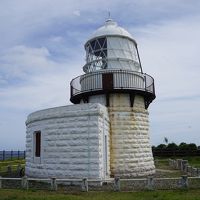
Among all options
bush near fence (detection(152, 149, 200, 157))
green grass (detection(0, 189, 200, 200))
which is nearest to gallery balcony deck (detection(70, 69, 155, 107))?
green grass (detection(0, 189, 200, 200))

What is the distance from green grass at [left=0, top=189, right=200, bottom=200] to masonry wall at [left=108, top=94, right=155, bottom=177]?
18.8 ft

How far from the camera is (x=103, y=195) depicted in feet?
39.8

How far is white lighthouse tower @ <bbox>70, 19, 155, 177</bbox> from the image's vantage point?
1850cm

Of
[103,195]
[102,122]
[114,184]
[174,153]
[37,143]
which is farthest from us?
[174,153]

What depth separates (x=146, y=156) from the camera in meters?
19.7

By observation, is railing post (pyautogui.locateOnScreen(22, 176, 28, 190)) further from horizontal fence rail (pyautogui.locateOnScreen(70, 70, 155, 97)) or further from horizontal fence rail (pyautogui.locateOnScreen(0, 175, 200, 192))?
horizontal fence rail (pyautogui.locateOnScreen(70, 70, 155, 97))

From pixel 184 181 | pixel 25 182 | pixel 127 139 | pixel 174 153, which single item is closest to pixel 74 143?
pixel 25 182

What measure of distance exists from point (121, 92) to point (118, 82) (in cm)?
63

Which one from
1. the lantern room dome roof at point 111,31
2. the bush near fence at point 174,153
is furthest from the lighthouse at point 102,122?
the bush near fence at point 174,153

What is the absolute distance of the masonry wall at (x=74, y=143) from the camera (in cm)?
1544

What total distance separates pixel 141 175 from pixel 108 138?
2.95m

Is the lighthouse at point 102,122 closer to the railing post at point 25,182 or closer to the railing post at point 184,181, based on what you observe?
the railing post at point 25,182

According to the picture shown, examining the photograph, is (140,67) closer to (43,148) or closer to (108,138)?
(108,138)

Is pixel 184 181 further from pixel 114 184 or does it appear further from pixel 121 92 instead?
pixel 121 92
